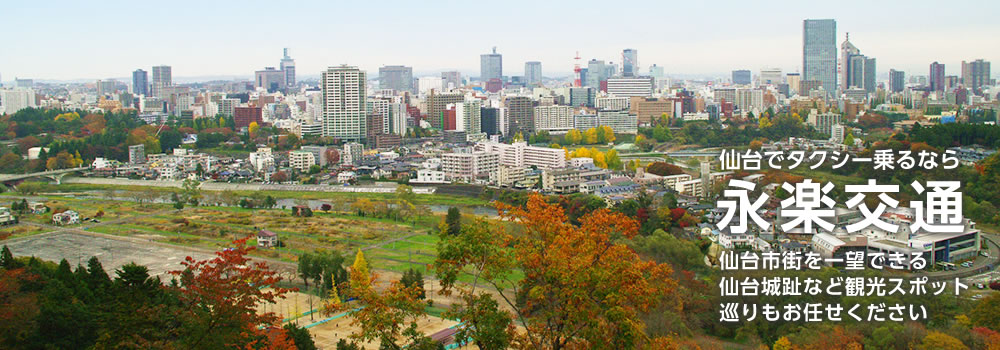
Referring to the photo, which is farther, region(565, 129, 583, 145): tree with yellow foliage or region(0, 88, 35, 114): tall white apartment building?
region(0, 88, 35, 114): tall white apartment building

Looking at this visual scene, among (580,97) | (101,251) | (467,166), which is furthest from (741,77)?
(101,251)

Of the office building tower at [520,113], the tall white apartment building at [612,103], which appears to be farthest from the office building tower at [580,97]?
the office building tower at [520,113]

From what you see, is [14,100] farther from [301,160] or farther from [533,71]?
[533,71]

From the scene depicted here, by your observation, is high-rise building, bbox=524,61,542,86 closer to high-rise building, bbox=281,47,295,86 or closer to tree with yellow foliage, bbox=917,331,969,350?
high-rise building, bbox=281,47,295,86

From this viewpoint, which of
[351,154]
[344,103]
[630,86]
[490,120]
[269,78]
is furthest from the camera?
[269,78]

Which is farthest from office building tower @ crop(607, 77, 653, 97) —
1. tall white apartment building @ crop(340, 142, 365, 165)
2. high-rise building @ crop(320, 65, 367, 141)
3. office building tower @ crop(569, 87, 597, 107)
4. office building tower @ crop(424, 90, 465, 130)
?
tall white apartment building @ crop(340, 142, 365, 165)

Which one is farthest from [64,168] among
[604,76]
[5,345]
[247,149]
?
[604,76]

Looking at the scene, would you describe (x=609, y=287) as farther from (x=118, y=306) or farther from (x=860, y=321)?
(x=860, y=321)

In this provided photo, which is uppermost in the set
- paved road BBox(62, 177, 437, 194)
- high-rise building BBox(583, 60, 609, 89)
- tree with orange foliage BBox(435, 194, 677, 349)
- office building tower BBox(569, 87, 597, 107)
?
high-rise building BBox(583, 60, 609, 89)
